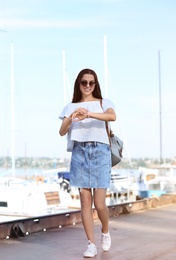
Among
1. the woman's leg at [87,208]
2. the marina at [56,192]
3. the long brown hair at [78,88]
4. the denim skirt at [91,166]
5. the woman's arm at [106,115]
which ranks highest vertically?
the long brown hair at [78,88]

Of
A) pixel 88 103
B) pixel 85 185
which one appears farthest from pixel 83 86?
pixel 85 185

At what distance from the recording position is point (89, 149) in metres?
5.47

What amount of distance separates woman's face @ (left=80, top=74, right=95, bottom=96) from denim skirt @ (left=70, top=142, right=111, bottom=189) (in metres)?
0.43

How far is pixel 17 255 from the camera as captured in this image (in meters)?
5.61

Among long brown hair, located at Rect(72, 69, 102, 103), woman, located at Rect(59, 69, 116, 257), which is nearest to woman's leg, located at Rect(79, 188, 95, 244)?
woman, located at Rect(59, 69, 116, 257)

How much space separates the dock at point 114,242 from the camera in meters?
5.57

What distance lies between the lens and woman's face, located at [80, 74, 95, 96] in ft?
18.0

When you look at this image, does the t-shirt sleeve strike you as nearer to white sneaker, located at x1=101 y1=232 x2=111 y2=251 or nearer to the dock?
white sneaker, located at x1=101 y1=232 x2=111 y2=251

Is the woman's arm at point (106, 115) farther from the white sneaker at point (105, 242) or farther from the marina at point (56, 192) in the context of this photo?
the marina at point (56, 192)

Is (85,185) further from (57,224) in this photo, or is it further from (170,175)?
(170,175)

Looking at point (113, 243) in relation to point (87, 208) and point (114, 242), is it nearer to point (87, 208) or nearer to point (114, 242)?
point (114, 242)

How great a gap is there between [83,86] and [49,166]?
3983 centimetres

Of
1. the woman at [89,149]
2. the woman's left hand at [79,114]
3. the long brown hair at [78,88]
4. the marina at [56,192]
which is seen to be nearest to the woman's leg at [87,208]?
the woman at [89,149]

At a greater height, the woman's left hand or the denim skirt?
the woman's left hand
